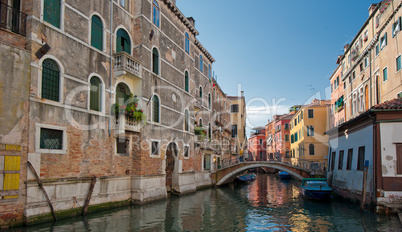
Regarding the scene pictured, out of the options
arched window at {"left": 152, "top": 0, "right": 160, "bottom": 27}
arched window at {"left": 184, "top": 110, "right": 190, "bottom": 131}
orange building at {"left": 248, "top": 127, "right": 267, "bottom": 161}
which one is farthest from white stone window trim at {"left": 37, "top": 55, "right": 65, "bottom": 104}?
orange building at {"left": 248, "top": 127, "right": 267, "bottom": 161}

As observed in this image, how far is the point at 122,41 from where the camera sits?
15.8 m

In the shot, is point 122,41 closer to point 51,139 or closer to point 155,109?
point 155,109

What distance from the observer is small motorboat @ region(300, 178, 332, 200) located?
18594 millimetres

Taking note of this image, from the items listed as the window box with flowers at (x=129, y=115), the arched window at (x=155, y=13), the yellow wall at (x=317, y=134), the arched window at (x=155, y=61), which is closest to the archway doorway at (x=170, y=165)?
the window box with flowers at (x=129, y=115)

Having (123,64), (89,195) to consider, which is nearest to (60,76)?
(123,64)

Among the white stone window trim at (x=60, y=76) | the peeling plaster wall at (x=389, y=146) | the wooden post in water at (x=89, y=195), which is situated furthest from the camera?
the peeling plaster wall at (x=389, y=146)

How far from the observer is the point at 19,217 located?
984 centimetres

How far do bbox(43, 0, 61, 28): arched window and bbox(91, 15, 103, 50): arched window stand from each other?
6.03 feet

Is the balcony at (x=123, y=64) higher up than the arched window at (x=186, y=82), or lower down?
lower down

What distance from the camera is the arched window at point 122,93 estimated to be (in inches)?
599

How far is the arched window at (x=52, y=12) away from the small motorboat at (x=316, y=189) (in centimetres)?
1616

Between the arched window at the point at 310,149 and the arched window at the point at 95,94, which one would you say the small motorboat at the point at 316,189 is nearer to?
the arched window at the point at 95,94

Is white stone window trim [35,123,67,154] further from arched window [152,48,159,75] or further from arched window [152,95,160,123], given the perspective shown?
arched window [152,48,159,75]

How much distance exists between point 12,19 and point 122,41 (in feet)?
19.0
